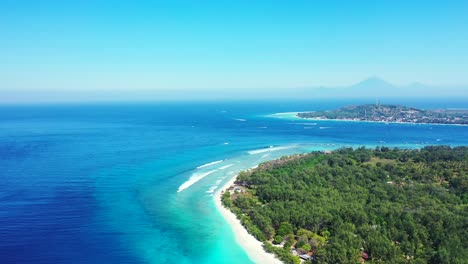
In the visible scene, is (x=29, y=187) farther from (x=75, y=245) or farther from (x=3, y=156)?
(x=3, y=156)

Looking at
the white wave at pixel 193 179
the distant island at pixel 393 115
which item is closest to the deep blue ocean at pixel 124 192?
the white wave at pixel 193 179

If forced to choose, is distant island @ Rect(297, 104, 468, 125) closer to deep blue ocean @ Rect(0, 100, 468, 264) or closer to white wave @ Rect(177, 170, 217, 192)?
deep blue ocean @ Rect(0, 100, 468, 264)

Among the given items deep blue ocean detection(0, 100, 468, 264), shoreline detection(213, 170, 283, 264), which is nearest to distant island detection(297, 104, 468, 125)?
deep blue ocean detection(0, 100, 468, 264)

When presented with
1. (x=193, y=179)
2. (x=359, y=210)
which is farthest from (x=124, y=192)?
(x=359, y=210)

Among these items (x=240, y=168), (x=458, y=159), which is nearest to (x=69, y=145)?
(x=240, y=168)

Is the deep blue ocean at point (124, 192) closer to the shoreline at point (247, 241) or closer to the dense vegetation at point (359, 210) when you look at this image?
the shoreline at point (247, 241)

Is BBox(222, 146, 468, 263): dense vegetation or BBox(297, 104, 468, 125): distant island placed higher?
BBox(297, 104, 468, 125): distant island

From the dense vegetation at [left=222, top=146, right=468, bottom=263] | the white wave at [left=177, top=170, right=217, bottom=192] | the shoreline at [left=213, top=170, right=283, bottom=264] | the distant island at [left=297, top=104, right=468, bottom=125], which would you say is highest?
the distant island at [left=297, top=104, right=468, bottom=125]
